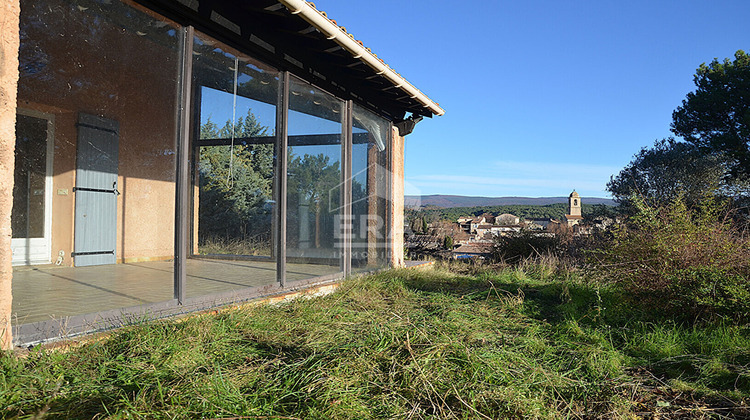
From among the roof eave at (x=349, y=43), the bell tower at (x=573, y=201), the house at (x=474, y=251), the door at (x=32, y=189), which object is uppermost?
the roof eave at (x=349, y=43)

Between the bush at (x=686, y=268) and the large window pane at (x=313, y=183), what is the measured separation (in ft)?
10.7

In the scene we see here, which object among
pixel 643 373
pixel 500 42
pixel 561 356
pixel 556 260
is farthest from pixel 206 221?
pixel 500 42

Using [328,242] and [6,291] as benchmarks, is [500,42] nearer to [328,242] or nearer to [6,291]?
[328,242]

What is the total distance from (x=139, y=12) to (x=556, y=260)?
7.78m

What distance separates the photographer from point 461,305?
168 inches

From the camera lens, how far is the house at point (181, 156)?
3.15 m

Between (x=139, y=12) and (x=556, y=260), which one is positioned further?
(x=556, y=260)

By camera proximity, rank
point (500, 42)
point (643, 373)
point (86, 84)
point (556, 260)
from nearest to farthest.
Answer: point (643, 373)
point (86, 84)
point (556, 260)
point (500, 42)

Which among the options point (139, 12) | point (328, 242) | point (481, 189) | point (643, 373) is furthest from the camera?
point (481, 189)

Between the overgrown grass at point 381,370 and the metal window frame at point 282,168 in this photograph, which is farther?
the metal window frame at point 282,168

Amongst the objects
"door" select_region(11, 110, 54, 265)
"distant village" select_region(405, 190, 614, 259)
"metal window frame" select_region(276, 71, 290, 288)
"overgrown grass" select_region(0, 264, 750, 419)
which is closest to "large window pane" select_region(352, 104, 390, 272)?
"metal window frame" select_region(276, 71, 290, 288)

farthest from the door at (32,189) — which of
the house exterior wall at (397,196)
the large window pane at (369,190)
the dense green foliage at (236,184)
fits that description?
the house exterior wall at (397,196)

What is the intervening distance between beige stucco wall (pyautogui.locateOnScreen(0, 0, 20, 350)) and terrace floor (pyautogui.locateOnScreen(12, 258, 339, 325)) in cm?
20

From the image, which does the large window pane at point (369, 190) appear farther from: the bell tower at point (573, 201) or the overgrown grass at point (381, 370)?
the bell tower at point (573, 201)
